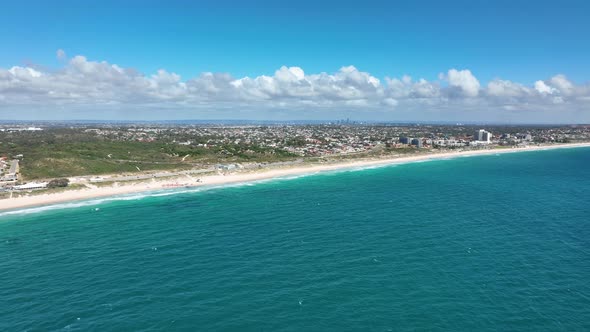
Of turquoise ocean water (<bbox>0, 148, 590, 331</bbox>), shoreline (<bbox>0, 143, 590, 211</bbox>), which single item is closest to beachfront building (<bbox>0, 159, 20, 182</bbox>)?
shoreline (<bbox>0, 143, 590, 211</bbox>)

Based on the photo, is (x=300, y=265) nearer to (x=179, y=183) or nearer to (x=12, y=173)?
(x=179, y=183)

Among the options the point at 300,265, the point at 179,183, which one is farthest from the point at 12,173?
the point at 300,265

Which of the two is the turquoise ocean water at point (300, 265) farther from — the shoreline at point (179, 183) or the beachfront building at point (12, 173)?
the beachfront building at point (12, 173)

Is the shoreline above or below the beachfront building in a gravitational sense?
below

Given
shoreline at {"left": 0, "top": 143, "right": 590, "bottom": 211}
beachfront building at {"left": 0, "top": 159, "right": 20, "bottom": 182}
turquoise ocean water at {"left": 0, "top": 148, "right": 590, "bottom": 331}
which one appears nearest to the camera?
turquoise ocean water at {"left": 0, "top": 148, "right": 590, "bottom": 331}

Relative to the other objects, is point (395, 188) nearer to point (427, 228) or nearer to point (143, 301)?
point (427, 228)

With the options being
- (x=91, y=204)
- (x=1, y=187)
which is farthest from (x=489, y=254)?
(x=1, y=187)

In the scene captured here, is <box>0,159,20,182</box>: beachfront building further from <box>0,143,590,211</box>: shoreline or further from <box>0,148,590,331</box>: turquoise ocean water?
<box>0,148,590,331</box>: turquoise ocean water

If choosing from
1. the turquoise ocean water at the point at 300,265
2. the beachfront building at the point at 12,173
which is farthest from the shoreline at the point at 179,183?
the beachfront building at the point at 12,173
